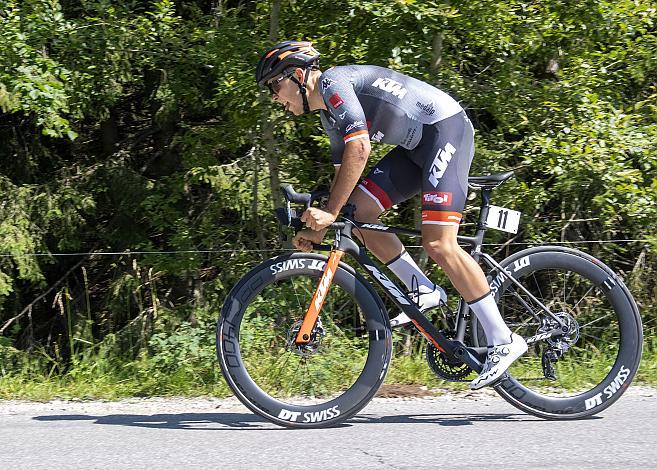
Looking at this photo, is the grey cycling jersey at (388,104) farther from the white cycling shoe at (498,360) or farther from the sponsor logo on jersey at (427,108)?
the white cycling shoe at (498,360)

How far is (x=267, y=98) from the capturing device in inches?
260

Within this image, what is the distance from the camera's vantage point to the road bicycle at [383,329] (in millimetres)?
4785

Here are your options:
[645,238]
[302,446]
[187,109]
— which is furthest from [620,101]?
[302,446]

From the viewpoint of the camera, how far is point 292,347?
4949 millimetres

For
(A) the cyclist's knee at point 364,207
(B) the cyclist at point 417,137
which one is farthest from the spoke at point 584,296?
(A) the cyclist's knee at point 364,207

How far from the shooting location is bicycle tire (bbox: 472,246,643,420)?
16.2 ft

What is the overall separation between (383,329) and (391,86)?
1278mm

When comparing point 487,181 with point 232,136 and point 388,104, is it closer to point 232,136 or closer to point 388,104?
point 388,104

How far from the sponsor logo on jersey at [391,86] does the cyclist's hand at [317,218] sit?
28.0 inches

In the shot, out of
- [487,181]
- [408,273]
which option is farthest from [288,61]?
[408,273]

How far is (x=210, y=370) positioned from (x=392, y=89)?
2.31 m

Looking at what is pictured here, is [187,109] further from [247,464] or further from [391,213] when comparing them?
[247,464]

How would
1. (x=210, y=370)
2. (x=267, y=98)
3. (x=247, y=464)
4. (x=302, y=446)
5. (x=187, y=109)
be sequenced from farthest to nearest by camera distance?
(x=187, y=109) → (x=267, y=98) → (x=210, y=370) → (x=302, y=446) → (x=247, y=464)

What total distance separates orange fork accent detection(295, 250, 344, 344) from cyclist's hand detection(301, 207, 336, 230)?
0.25 meters
